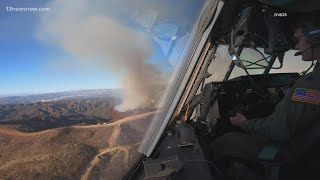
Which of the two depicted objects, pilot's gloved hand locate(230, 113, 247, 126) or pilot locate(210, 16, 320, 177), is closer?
pilot locate(210, 16, 320, 177)

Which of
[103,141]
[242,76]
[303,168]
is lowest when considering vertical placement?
[303,168]

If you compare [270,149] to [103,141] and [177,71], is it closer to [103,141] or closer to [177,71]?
[177,71]

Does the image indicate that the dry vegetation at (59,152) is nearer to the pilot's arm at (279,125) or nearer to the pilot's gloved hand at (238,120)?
the pilot's arm at (279,125)

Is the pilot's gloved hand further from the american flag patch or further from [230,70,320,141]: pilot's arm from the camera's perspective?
the american flag patch

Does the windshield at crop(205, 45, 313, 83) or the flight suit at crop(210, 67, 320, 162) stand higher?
the windshield at crop(205, 45, 313, 83)

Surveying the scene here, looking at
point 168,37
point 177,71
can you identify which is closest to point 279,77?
point 177,71

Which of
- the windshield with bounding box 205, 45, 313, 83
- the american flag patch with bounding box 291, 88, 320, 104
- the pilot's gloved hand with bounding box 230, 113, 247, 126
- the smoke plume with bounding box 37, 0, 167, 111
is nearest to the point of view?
the smoke plume with bounding box 37, 0, 167, 111

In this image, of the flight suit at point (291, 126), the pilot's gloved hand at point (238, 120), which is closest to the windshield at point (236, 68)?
the pilot's gloved hand at point (238, 120)

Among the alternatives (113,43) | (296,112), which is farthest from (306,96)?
(113,43)

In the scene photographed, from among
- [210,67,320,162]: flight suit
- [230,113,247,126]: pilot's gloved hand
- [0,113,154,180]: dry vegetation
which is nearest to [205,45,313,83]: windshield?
[230,113,247,126]: pilot's gloved hand
